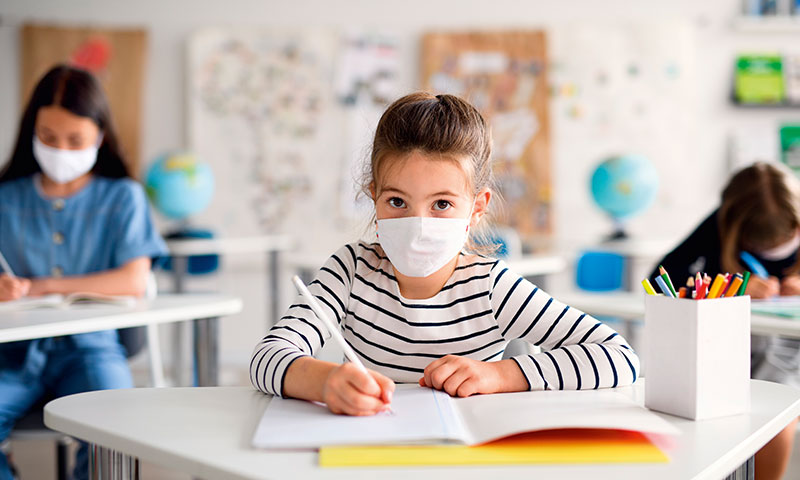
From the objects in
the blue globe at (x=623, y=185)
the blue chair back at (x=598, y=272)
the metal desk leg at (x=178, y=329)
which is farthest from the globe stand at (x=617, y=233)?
the metal desk leg at (x=178, y=329)

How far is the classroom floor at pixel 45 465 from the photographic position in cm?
255

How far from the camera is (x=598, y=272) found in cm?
313

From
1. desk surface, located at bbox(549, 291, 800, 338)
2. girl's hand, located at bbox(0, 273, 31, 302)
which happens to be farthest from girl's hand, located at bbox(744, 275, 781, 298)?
girl's hand, located at bbox(0, 273, 31, 302)

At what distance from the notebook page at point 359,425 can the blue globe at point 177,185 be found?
3.10 metres

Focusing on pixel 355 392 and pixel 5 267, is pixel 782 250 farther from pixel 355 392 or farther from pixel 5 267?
pixel 5 267

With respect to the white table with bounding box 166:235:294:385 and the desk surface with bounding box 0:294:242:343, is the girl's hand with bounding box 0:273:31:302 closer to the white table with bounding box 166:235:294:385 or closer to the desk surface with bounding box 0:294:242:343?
the desk surface with bounding box 0:294:242:343

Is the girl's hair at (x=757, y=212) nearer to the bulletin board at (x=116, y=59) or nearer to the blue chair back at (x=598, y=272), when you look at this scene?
the blue chair back at (x=598, y=272)

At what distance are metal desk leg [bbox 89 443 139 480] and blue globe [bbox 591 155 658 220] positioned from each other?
3080 millimetres

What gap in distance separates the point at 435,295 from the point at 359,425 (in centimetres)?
42

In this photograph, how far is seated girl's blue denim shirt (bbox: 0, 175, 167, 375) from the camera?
1.98 metres

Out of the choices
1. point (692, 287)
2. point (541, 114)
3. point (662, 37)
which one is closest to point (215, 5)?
point (541, 114)

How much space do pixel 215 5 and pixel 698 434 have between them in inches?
169

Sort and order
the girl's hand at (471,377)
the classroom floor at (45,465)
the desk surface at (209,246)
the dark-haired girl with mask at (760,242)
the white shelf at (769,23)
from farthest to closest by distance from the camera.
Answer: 1. the white shelf at (769,23)
2. the desk surface at (209,246)
3. the classroom floor at (45,465)
4. the dark-haired girl with mask at (760,242)
5. the girl's hand at (471,377)

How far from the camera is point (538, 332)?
1097 mm
